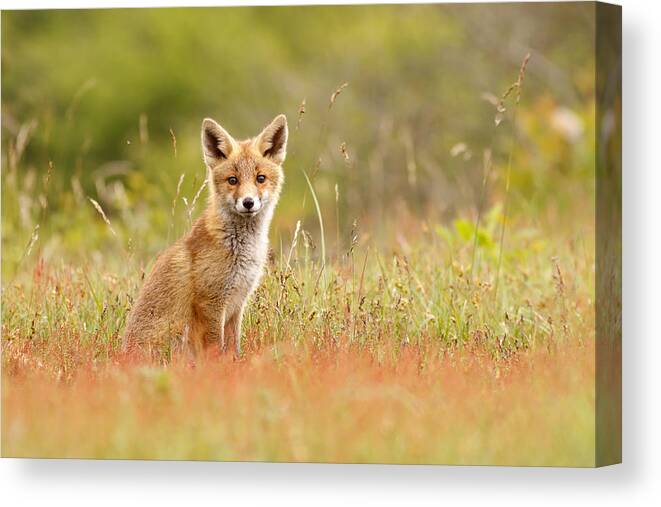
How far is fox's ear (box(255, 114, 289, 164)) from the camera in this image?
7.19 m

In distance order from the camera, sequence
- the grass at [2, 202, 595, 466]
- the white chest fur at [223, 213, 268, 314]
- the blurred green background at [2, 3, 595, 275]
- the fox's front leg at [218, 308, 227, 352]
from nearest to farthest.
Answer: the grass at [2, 202, 595, 466], the fox's front leg at [218, 308, 227, 352], the white chest fur at [223, 213, 268, 314], the blurred green background at [2, 3, 595, 275]

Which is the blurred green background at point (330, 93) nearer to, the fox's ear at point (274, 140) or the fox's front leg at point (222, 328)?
the fox's ear at point (274, 140)

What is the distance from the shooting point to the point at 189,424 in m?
6.49

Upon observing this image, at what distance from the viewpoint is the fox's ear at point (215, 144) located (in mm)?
7184

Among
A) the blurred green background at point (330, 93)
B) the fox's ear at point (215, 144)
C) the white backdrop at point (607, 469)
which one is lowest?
the white backdrop at point (607, 469)

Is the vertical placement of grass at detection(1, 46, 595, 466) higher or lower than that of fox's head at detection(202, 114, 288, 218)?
lower

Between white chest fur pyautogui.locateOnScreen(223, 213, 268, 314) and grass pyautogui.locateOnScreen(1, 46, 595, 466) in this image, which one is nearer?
grass pyautogui.locateOnScreen(1, 46, 595, 466)

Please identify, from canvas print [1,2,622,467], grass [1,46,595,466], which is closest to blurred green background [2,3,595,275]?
canvas print [1,2,622,467]

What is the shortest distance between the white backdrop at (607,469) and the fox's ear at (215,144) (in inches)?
72.0

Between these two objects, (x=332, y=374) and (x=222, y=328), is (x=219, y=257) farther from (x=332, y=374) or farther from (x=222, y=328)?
(x=332, y=374)

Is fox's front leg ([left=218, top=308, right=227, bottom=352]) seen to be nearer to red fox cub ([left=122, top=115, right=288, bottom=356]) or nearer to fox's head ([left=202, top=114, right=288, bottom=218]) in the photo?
red fox cub ([left=122, top=115, right=288, bottom=356])

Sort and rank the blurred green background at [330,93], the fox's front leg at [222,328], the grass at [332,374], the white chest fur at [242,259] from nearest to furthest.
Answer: the grass at [332,374] < the fox's front leg at [222,328] < the white chest fur at [242,259] < the blurred green background at [330,93]

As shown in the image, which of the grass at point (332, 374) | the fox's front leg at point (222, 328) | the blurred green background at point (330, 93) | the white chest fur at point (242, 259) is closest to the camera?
the grass at point (332, 374)

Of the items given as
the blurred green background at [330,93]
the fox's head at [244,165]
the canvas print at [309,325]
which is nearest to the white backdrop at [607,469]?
the canvas print at [309,325]
